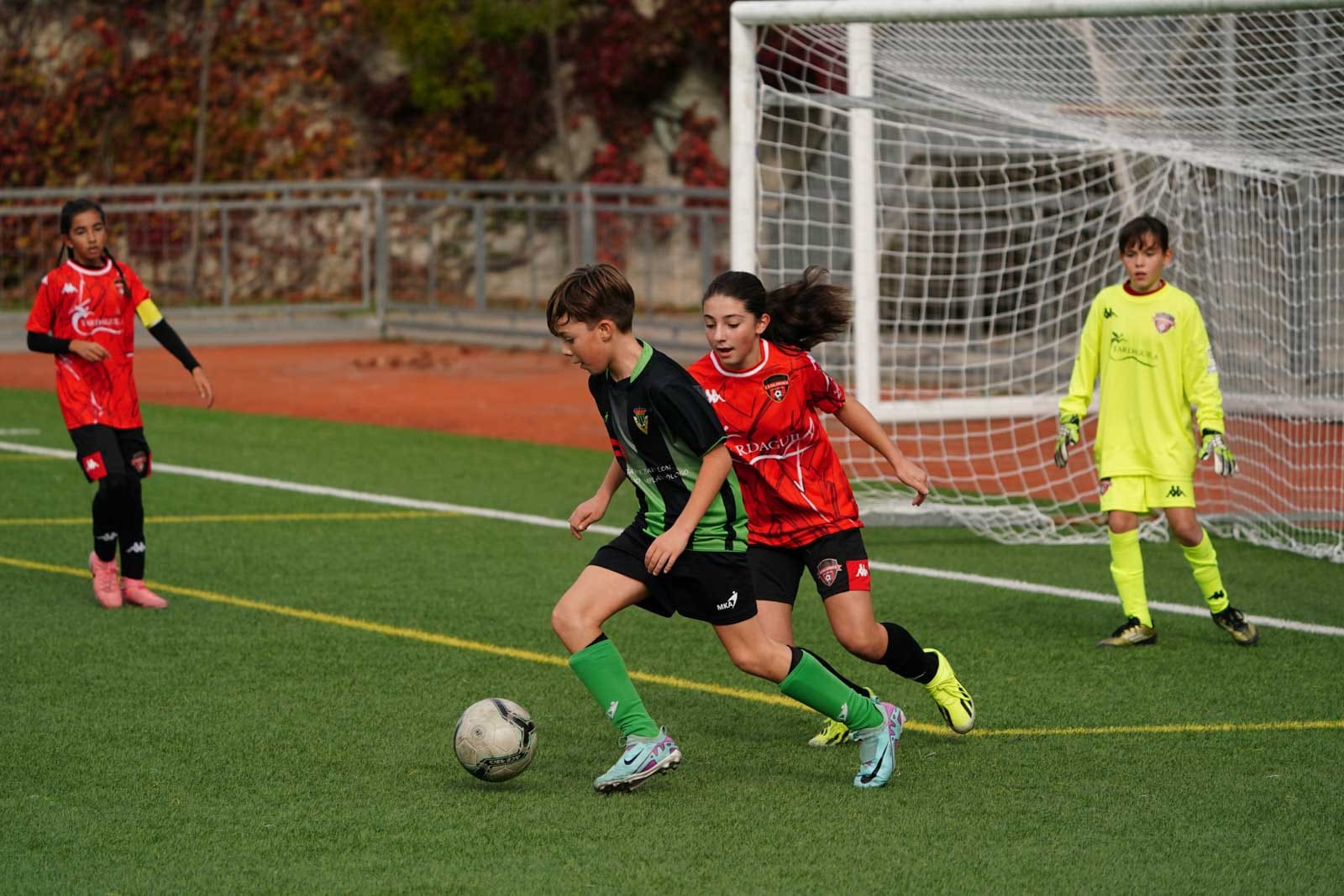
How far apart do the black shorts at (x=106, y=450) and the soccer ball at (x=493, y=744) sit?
10.7 ft

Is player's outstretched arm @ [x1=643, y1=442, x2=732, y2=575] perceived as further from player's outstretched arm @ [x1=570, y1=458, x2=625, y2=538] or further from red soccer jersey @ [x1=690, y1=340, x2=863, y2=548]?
red soccer jersey @ [x1=690, y1=340, x2=863, y2=548]

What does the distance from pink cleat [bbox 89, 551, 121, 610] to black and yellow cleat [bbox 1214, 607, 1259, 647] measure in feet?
15.2

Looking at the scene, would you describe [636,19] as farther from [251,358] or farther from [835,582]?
[835,582]

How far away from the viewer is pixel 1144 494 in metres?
7.17

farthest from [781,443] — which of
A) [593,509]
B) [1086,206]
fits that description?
[1086,206]

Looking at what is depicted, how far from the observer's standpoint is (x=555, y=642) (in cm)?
725

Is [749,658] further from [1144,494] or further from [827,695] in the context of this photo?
[1144,494]

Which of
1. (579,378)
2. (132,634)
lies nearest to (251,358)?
(579,378)

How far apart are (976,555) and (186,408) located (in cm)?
894

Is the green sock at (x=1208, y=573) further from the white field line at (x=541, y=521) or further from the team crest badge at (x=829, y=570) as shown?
the team crest badge at (x=829, y=570)

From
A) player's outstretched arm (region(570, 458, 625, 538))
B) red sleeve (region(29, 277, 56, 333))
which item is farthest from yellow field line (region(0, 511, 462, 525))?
player's outstretched arm (region(570, 458, 625, 538))

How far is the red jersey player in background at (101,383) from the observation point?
783 centimetres

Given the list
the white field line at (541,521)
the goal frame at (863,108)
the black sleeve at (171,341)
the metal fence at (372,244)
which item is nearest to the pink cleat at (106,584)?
the black sleeve at (171,341)

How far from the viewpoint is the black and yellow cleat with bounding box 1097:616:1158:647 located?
7.11m
